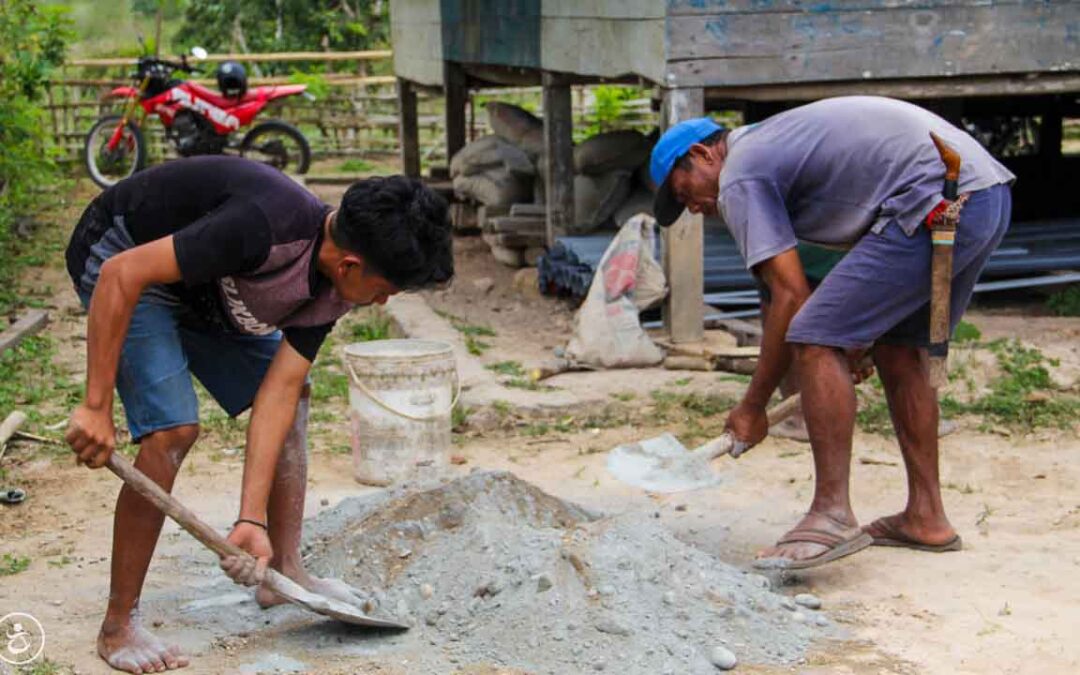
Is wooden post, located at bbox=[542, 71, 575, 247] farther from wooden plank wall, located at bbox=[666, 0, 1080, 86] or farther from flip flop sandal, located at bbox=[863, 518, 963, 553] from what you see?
flip flop sandal, located at bbox=[863, 518, 963, 553]

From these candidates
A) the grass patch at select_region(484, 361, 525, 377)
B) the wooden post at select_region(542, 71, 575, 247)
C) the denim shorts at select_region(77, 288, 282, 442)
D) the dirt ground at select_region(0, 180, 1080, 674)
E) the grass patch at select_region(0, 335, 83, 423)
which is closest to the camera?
the denim shorts at select_region(77, 288, 282, 442)

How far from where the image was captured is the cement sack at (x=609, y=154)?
991 centimetres

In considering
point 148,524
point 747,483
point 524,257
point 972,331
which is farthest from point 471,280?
point 148,524

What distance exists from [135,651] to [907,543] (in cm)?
240

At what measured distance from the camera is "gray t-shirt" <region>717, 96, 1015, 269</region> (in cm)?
412

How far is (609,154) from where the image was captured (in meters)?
9.93

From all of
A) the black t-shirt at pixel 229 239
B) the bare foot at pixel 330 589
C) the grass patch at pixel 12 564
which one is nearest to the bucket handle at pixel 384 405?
the grass patch at pixel 12 564

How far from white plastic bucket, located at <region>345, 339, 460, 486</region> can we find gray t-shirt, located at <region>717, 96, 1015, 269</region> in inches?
69.1

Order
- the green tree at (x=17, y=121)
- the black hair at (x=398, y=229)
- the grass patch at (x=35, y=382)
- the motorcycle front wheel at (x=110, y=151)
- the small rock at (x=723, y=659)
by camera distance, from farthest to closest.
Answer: the motorcycle front wheel at (x=110, y=151) < the green tree at (x=17, y=121) < the grass patch at (x=35, y=382) < the small rock at (x=723, y=659) < the black hair at (x=398, y=229)

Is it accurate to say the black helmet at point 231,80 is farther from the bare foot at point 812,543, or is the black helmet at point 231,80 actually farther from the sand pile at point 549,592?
the bare foot at point 812,543

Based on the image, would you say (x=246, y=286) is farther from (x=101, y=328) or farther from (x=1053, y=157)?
(x=1053, y=157)

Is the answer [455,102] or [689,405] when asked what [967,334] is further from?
[455,102]

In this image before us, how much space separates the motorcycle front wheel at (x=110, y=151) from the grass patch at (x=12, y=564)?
10.1 metres

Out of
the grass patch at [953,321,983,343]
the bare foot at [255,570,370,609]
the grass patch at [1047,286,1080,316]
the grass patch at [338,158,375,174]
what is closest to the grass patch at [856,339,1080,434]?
the grass patch at [953,321,983,343]
